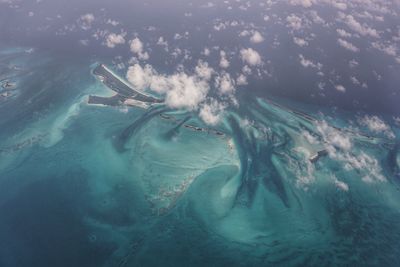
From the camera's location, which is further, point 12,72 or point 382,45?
point 382,45

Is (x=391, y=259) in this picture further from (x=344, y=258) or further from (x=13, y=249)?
(x=13, y=249)

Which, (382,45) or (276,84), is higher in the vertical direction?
(382,45)

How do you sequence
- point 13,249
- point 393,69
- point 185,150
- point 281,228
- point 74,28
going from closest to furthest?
point 13,249
point 281,228
point 185,150
point 393,69
point 74,28

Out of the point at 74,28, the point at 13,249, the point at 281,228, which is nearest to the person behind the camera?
the point at 13,249

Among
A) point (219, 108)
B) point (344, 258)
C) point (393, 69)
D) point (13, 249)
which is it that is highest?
point (393, 69)

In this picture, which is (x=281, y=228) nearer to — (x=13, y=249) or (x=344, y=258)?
(x=344, y=258)

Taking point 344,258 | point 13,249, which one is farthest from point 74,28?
point 344,258
